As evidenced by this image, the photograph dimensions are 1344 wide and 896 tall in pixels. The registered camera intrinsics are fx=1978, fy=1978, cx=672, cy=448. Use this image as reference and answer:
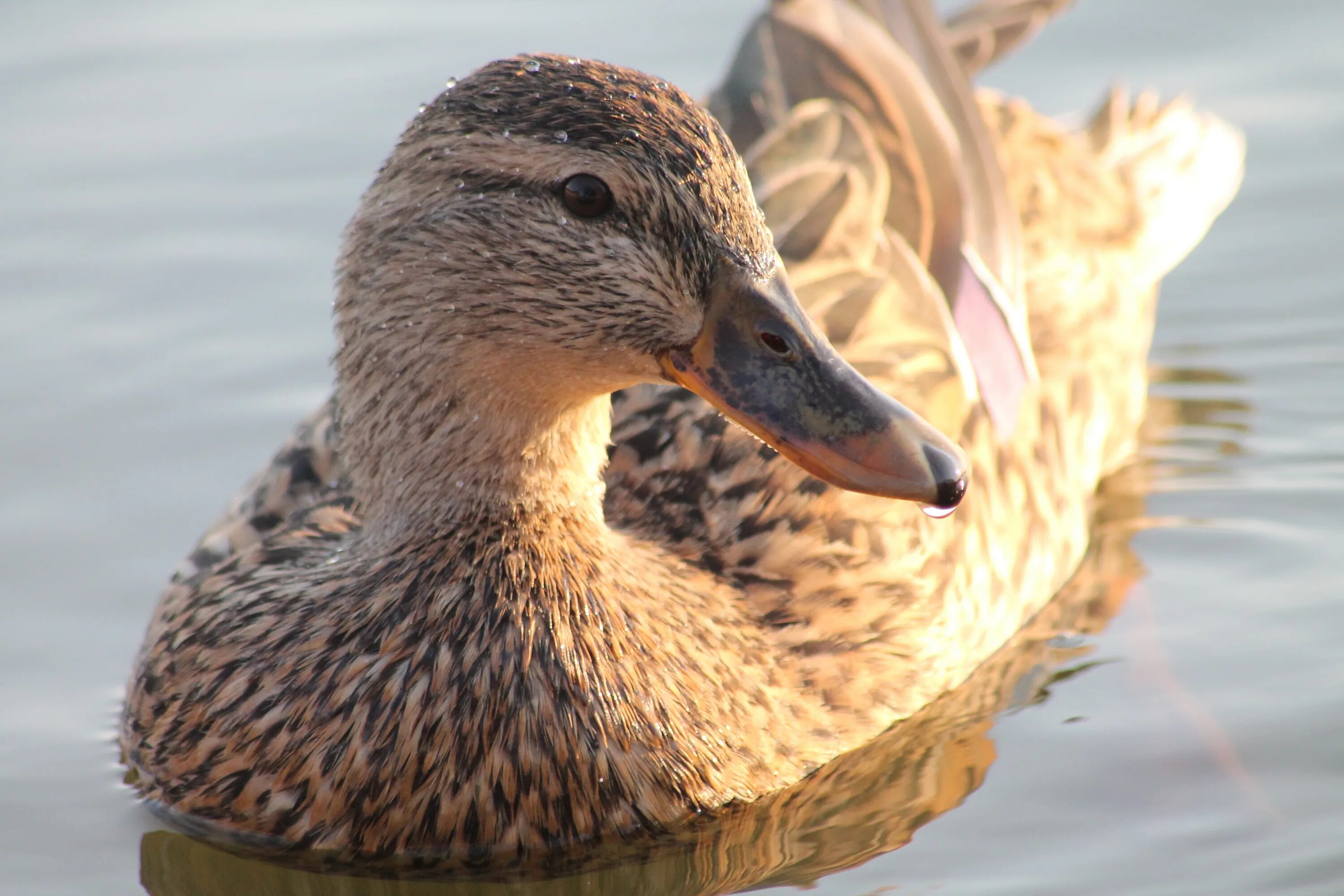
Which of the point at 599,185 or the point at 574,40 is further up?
the point at 574,40

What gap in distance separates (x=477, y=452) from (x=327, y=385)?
2.60m

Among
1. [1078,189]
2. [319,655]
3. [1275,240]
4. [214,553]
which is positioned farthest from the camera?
[1275,240]

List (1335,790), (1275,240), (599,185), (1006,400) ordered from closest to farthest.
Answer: (599,185) → (1335,790) → (1006,400) → (1275,240)

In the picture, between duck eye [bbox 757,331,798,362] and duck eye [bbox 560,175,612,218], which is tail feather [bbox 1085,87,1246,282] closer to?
duck eye [bbox 757,331,798,362]

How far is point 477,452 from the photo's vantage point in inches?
166

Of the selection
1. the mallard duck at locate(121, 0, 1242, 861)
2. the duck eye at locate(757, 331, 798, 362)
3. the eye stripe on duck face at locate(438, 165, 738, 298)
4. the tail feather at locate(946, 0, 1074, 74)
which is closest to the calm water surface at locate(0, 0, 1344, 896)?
the mallard duck at locate(121, 0, 1242, 861)

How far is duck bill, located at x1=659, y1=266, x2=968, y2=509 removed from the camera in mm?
3830

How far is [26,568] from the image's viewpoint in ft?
19.0

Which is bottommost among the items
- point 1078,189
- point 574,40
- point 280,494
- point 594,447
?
point 594,447

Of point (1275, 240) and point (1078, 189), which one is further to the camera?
point (1275, 240)

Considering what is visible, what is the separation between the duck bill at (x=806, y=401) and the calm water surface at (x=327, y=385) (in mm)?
1032

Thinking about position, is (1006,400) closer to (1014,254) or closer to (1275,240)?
(1014,254)

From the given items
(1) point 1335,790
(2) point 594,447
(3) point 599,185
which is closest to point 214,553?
(2) point 594,447

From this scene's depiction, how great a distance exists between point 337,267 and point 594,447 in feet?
2.22
